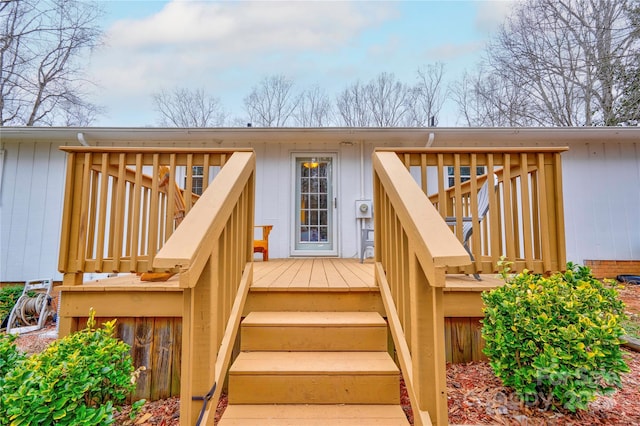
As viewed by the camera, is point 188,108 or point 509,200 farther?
point 188,108

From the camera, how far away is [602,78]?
966cm

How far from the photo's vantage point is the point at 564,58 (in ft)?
32.8

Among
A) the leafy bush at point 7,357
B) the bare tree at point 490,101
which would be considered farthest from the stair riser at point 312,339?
the bare tree at point 490,101

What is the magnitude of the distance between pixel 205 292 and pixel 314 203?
4.40 meters

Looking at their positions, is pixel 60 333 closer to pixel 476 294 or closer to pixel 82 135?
pixel 476 294

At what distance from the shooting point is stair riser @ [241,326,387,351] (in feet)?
6.05

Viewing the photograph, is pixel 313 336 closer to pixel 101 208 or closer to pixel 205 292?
pixel 205 292

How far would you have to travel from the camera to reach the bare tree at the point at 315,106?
14172mm

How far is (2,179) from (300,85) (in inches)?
447

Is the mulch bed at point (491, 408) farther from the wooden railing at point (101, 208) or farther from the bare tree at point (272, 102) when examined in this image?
the bare tree at point (272, 102)

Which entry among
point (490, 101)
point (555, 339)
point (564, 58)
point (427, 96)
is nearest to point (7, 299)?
point (555, 339)

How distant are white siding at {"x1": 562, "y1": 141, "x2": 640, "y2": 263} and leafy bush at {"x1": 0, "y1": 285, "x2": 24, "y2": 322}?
29.1 feet

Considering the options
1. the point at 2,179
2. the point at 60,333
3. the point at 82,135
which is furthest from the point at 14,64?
the point at 60,333

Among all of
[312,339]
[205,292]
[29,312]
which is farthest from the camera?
[29,312]
